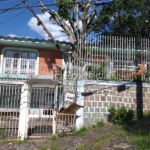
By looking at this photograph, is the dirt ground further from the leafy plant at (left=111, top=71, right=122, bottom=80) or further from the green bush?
the leafy plant at (left=111, top=71, right=122, bottom=80)

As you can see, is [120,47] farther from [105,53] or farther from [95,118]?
[95,118]

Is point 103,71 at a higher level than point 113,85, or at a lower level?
higher

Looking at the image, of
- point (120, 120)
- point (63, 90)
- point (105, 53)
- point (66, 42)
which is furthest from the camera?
point (66, 42)

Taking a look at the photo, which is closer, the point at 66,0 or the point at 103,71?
the point at 103,71

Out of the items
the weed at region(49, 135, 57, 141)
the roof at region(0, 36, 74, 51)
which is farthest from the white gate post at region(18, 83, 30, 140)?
the roof at region(0, 36, 74, 51)

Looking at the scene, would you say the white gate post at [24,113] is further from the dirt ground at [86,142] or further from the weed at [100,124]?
the weed at [100,124]

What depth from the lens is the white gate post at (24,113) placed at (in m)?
7.69

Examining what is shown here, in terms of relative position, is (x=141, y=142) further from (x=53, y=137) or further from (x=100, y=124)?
(x=53, y=137)

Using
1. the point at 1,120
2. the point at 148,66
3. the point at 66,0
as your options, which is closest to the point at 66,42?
the point at 66,0

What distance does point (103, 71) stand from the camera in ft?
30.3

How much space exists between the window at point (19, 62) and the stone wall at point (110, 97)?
20.1 ft

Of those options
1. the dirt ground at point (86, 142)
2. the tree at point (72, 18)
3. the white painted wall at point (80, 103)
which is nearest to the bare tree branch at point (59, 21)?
the tree at point (72, 18)

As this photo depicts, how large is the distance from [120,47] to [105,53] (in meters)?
0.75

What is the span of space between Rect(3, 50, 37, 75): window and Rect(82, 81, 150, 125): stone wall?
241 inches
